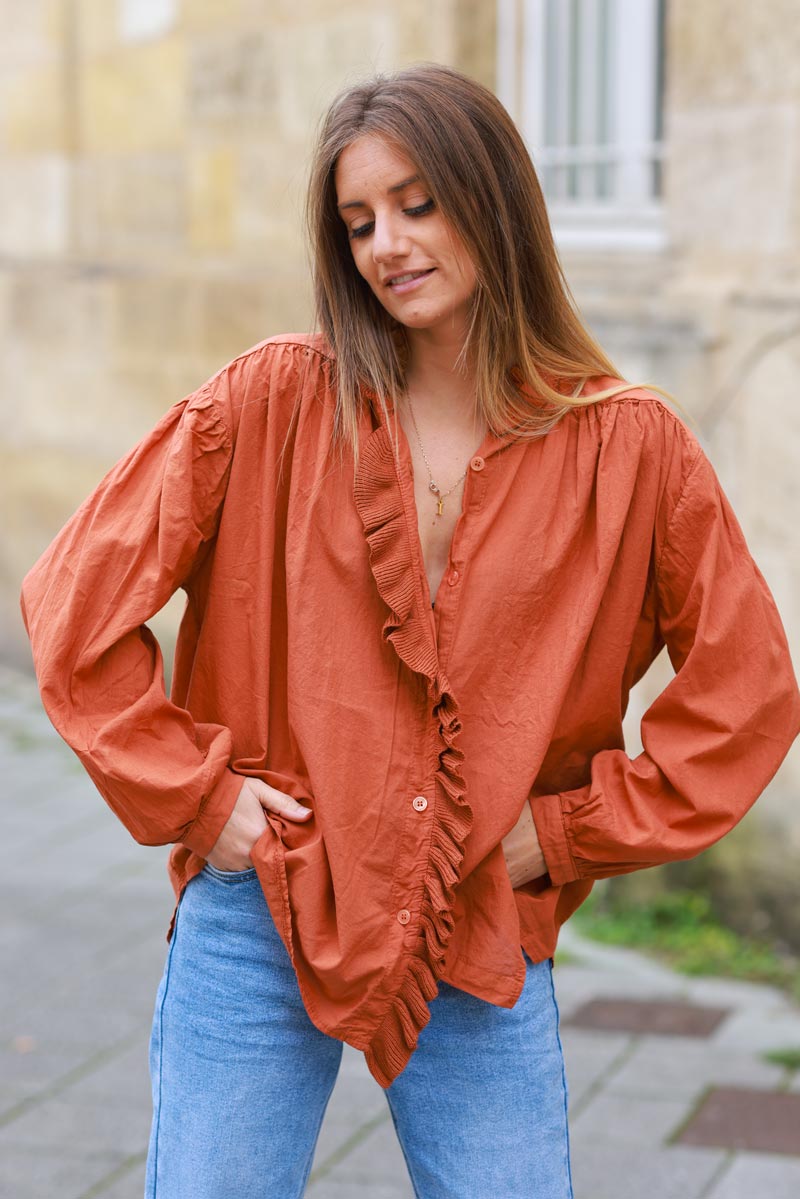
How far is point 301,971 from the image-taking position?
2.25 m

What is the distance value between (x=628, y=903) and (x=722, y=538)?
3.26 m

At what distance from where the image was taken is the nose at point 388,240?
89.4 inches

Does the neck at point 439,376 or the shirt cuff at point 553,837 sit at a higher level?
the neck at point 439,376

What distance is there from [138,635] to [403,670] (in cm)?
37

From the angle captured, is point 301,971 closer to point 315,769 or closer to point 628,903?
point 315,769

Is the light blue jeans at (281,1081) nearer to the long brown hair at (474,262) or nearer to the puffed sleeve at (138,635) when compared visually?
the puffed sleeve at (138,635)

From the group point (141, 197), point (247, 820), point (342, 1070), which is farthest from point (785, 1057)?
point (141, 197)

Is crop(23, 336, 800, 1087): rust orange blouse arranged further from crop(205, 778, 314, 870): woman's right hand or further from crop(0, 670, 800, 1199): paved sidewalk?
crop(0, 670, 800, 1199): paved sidewalk

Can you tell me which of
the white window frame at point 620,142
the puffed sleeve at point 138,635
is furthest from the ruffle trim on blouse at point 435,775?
the white window frame at point 620,142

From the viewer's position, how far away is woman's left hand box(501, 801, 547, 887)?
2361 millimetres

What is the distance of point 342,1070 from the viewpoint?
4.26 meters

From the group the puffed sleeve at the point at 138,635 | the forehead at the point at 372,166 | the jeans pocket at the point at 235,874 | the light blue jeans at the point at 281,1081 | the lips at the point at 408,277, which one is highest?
the forehead at the point at 372,166

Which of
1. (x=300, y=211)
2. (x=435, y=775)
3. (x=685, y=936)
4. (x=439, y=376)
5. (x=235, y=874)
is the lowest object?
(x=685, y=936)

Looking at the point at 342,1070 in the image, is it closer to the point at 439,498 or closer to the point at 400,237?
the point at 439,498
